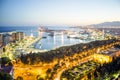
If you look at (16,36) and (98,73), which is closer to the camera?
(98,73)

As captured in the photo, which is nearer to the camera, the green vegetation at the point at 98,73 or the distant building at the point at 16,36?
the green vegetation at the point at 98,73

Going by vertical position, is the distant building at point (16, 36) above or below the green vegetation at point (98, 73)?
above

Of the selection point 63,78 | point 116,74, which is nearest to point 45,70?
point 63,78

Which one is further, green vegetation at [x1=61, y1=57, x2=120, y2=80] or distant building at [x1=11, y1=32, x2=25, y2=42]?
distant building at [x1=11, y1=32, x2=25, y2=42]

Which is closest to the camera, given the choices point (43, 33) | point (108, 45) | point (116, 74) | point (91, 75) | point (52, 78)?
point (116, 74)

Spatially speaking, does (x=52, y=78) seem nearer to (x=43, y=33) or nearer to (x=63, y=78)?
(x=63, y=78)

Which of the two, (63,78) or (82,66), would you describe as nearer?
(63,78)

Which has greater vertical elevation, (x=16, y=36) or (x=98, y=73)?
(x=16, y=36)

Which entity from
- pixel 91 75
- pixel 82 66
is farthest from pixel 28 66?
pixel 91 75

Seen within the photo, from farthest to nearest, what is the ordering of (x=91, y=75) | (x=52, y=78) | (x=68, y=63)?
1. (x=68, y=63)
2. (x=52, y=78)
3. (x=91, y=75)

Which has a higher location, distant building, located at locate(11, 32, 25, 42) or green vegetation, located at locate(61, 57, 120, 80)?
distant building, located at locate(11, 32, 25, 42)
